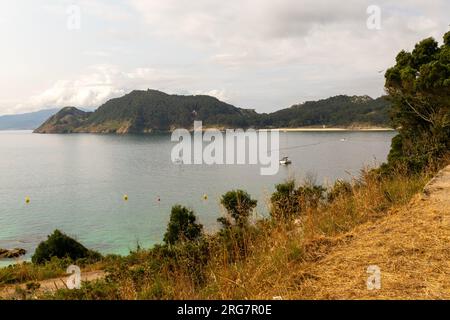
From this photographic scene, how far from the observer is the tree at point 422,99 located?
1536 cm

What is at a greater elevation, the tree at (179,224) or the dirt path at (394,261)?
the dirt path at (394,261)

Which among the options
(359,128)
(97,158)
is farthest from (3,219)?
(359,128)

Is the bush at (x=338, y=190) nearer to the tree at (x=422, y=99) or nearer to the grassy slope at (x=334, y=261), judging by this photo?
the grassy slope at (x=334, y=261)

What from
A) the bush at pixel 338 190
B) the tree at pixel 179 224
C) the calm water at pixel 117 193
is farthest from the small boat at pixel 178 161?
the bush at pixel 338 190

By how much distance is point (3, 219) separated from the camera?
45812 millimetres

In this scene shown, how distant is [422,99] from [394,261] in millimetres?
18737

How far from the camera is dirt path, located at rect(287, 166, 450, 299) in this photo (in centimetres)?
401

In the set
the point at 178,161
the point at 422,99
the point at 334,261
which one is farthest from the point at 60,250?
the point at 178,161

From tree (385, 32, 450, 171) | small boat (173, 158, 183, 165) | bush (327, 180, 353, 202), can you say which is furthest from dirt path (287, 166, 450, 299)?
small boat (173, 158, 183, 165)

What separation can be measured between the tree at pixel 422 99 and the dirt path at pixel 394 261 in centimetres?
680

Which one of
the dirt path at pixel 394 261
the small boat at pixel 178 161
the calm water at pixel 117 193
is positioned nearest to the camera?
the dirt path at pixel 394 261

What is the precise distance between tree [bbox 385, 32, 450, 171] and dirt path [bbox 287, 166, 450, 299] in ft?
22.3
